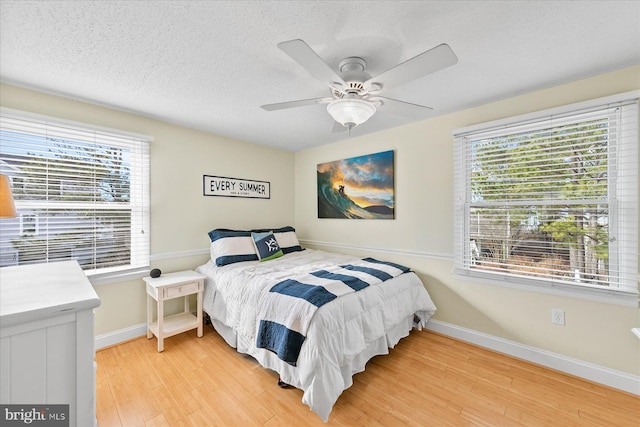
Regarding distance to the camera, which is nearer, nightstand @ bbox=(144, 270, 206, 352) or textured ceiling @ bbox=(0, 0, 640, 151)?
textured ceiling @ bbox=(0, 0, 640, 151)

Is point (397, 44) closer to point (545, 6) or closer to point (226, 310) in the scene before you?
point (545, 6)

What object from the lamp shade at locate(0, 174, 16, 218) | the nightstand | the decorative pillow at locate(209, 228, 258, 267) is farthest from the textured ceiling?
the nightstand

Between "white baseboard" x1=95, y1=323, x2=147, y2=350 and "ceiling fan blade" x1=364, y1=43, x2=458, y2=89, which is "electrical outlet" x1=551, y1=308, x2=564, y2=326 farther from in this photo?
"white baseboard" x1=95, y1=323, x2=147, y2=350

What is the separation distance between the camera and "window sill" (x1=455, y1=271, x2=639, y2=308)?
1.91m

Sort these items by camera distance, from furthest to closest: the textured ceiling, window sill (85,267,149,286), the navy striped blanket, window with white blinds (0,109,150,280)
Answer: window sill (85,267,149,286) → window with white blinds (0,109,150,280) → the navy striped blanket → the textured ceiling

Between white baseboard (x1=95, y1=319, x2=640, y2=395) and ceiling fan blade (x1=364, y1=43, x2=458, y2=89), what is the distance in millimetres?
2451

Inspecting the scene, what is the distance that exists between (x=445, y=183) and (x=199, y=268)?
9.53ft

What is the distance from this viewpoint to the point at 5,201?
1.33m

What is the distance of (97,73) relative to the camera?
6.34 feet

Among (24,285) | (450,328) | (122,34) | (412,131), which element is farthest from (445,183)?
(24,285)

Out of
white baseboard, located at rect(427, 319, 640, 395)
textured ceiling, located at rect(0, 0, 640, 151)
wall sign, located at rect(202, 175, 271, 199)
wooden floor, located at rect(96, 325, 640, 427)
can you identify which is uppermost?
textured ceiling, located at rect(0, 0, 640, 151)

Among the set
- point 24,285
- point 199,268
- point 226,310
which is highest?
point 24,285

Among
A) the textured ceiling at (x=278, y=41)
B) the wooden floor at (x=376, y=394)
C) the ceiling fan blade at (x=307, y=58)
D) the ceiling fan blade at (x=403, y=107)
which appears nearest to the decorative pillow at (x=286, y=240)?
the wooden floor at (x=376, y=394)

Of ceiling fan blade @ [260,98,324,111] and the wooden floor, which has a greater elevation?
ceiling fan blade @ [260,98,324,111]
